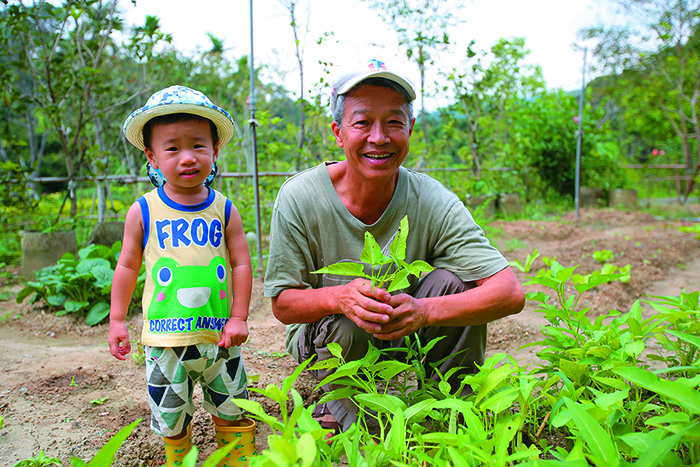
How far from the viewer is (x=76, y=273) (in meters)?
3.23

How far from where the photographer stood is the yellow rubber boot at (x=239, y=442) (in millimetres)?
1486

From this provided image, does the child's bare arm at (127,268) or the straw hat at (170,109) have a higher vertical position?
the straw hat at (170,109)

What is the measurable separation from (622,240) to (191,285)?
5.37 meters

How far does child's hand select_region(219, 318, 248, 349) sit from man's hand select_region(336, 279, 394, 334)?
0.37m

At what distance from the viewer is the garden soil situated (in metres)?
1.63

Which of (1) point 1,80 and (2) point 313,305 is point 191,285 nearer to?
(2) point 313,305

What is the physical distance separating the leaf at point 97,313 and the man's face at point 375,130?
2354 mm

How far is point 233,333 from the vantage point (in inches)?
58.8

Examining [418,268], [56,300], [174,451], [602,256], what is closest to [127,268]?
[174,451]

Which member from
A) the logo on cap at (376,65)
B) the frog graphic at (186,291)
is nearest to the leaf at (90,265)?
the frog graphic at (186,291)

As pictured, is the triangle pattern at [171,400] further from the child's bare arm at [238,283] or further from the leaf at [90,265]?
the leaf at [90,265]

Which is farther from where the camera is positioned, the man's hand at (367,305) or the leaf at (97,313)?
the leaf at (97,313)

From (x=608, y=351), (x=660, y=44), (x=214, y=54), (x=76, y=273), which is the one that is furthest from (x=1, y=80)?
(x=660, y=44)

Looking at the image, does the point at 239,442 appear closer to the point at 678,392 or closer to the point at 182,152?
the point at 182,152
